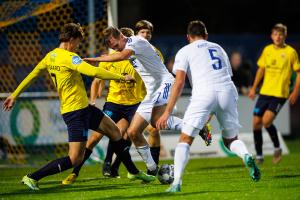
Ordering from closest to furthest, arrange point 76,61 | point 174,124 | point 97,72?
point 97,72 < point 76,61 < point 174,124

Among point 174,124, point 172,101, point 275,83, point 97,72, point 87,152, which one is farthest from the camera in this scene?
point 275,83

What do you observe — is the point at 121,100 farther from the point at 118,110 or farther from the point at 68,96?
the point at 68,96

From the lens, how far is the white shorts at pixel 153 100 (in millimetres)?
11922

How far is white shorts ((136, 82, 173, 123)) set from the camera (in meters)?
11.9

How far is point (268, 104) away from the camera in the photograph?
1541cm

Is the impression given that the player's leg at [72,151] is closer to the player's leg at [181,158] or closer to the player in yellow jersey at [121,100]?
the player's leg at [181,158]

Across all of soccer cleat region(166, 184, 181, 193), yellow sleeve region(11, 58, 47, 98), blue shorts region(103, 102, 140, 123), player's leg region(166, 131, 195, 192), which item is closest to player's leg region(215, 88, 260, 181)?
player's leg region(166, 131, 195, 192)

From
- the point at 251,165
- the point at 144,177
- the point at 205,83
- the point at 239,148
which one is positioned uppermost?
the point at 205,83

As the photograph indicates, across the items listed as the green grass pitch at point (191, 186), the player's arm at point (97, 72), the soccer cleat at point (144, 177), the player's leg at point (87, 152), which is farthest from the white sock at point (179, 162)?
the player's leg at point (87, 152)

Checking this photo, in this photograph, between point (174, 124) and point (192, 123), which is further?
point (174, 124)

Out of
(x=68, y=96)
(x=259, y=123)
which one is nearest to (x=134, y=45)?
(x=68, y=96)

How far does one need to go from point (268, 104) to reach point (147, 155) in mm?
4045

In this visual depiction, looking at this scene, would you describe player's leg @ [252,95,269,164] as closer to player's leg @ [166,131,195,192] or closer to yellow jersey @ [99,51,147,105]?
yellow jersey @ [99,51,147,105]

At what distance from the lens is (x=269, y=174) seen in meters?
12.8
